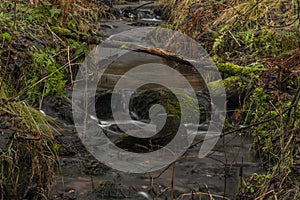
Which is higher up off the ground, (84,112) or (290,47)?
(290,47)

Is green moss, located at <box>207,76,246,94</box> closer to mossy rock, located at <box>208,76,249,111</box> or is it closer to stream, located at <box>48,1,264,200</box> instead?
mossy rock, located at <box>208,76,249,111</box>

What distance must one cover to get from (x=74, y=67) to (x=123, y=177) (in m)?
2.17

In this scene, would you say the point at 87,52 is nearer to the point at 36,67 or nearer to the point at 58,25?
the point at 36,67

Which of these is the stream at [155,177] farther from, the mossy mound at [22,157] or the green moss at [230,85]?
the green moss at [230,85]

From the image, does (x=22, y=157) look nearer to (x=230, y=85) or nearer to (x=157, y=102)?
(x=157, y=102)

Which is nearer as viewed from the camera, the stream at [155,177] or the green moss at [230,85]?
the stream at [155,177]

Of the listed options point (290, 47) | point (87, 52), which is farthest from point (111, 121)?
point (290, 47)

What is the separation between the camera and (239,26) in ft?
22.8

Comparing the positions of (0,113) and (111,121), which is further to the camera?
(111,121)

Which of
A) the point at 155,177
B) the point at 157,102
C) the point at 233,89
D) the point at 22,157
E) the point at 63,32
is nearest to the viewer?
the point at 22,157

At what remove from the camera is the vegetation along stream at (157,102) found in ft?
10.9

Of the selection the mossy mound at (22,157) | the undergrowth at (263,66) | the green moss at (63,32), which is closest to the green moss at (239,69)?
the undergrowth at (263,66)

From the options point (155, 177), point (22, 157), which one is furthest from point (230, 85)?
point (22, 157)

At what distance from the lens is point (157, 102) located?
5.28m
